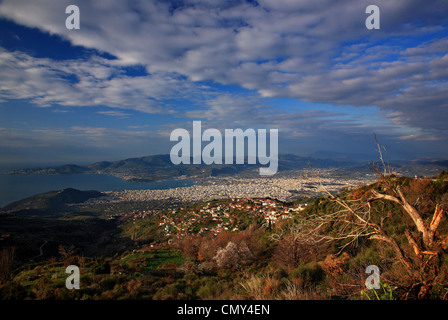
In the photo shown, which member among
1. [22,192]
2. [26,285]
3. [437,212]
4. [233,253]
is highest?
[437,212]

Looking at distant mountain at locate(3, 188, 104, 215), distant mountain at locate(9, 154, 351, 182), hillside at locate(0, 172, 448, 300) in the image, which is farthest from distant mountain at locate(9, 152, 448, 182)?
hillside at locate(0, 172, 448, 300)

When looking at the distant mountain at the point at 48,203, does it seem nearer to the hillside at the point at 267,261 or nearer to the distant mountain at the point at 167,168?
the hillside at the point at 267,261

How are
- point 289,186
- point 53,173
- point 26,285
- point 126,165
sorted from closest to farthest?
point 26,285 → point 289,186 → point 53,173 → point 126,165

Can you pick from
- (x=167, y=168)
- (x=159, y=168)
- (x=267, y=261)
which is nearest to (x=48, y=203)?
(x=267, y=261)

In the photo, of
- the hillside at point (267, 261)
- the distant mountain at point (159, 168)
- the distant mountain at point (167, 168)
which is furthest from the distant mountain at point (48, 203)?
the distant mountain at point (159, 168)
